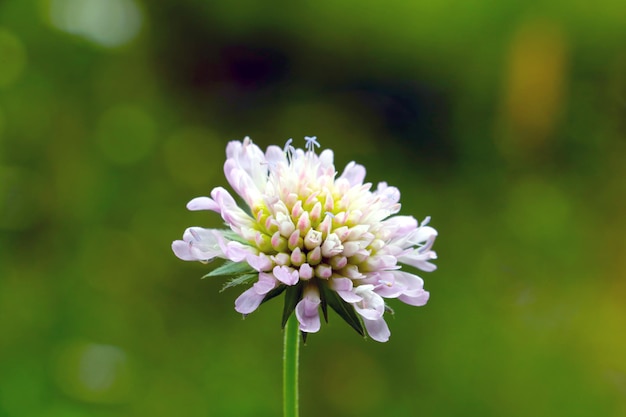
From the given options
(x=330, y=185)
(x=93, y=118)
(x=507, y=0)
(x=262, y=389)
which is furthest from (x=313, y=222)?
(x=507, y=0)

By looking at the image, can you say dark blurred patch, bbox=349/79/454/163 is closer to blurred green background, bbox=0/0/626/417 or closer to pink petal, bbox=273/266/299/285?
blurred green background, bbox=0/0/626/417

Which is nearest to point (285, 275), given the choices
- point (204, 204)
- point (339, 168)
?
point (204, 204)

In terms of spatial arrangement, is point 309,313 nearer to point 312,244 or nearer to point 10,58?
point 312,244

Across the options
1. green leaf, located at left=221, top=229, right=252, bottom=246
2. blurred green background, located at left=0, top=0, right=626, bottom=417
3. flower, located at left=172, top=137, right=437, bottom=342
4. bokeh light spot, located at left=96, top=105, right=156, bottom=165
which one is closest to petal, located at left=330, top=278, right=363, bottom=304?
flower, located at left=172, top=137, right=437, bottom=342

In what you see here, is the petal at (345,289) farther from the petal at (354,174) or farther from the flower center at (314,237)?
the petal at (354,174)

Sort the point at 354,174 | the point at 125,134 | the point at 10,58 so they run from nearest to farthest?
the point at 354,174 → the point at 10,58 → the point at 125,134

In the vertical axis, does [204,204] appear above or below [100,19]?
below

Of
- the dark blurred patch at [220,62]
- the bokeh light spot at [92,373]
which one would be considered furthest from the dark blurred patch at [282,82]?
the bokeh light spot at [92,373]
